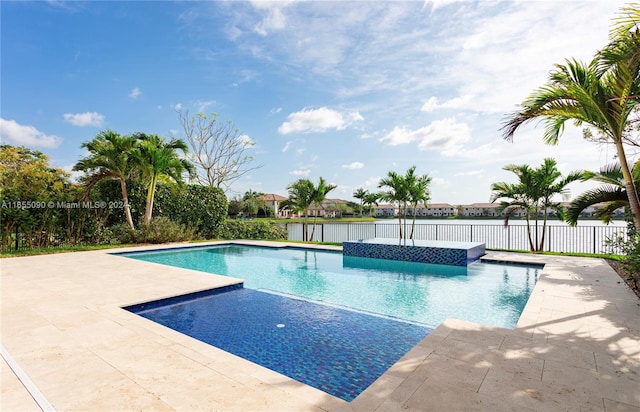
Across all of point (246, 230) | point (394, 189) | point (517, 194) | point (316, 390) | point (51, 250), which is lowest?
point (316, 390)

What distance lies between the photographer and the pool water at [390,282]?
205 inches

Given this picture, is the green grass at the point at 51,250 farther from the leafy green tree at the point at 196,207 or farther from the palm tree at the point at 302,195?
the palm tree at the point at 302,195

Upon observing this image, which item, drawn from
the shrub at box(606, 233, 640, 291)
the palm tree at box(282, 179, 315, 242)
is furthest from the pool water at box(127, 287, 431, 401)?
the palm tree at box(282, 179, 315, 242)

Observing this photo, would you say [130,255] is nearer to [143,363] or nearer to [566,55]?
[143,363]

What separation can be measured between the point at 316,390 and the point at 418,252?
744 centimetres

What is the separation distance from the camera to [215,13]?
32.9 ft

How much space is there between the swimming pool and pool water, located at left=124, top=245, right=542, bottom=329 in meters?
0.02

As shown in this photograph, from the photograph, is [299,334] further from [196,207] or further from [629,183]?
[196,207]

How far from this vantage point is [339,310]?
5.12m

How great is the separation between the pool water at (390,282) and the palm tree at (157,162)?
3040 mm

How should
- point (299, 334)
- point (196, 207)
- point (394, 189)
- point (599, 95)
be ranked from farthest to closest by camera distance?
point (196, 207) → point (394, 189) → point (599, 95) → point (299, 334)

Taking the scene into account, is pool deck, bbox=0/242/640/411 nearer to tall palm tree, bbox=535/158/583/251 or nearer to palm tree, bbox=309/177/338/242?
tall palm tree, bbox=535/158/583/251

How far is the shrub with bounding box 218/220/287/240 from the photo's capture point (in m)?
15.6

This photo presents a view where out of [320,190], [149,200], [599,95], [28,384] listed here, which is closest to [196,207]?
[149,200]
